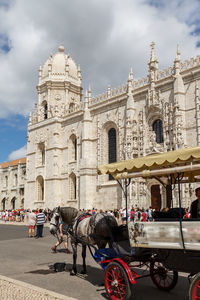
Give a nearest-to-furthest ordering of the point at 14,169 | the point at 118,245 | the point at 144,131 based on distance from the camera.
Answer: the point at 118,245, the point at 144,131, the point at 14,169

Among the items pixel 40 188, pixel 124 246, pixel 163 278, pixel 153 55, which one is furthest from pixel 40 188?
pixel 163 278

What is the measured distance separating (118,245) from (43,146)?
30486 mm

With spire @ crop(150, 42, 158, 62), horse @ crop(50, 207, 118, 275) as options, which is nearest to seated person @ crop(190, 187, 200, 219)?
horse @ crop(50, 207, 118, 275)

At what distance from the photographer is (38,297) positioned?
5102 mm

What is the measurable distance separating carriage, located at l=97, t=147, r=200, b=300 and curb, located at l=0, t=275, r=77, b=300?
1.02 m

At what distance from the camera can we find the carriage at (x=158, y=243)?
472cm

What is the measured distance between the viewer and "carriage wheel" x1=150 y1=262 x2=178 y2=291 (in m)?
5.82

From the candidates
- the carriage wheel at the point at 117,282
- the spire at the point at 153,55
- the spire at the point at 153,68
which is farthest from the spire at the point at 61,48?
the carriage wheel at the point at 117,282

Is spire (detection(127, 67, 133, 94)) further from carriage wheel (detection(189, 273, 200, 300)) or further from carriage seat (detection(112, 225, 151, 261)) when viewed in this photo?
carriage wheel (detection(189, 273, 200, 300))

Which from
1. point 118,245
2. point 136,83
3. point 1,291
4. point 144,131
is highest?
point 136,83

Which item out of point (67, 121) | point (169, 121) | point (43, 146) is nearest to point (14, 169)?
point (43, 146)

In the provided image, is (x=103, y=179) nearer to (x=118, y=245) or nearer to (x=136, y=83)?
(x=136, y=83)

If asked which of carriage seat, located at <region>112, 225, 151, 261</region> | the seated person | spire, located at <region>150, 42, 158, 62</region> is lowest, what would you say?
carriage seat, located at <region>112, 225, 151, 261</region>

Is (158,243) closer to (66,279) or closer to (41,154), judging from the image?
(66,279)
